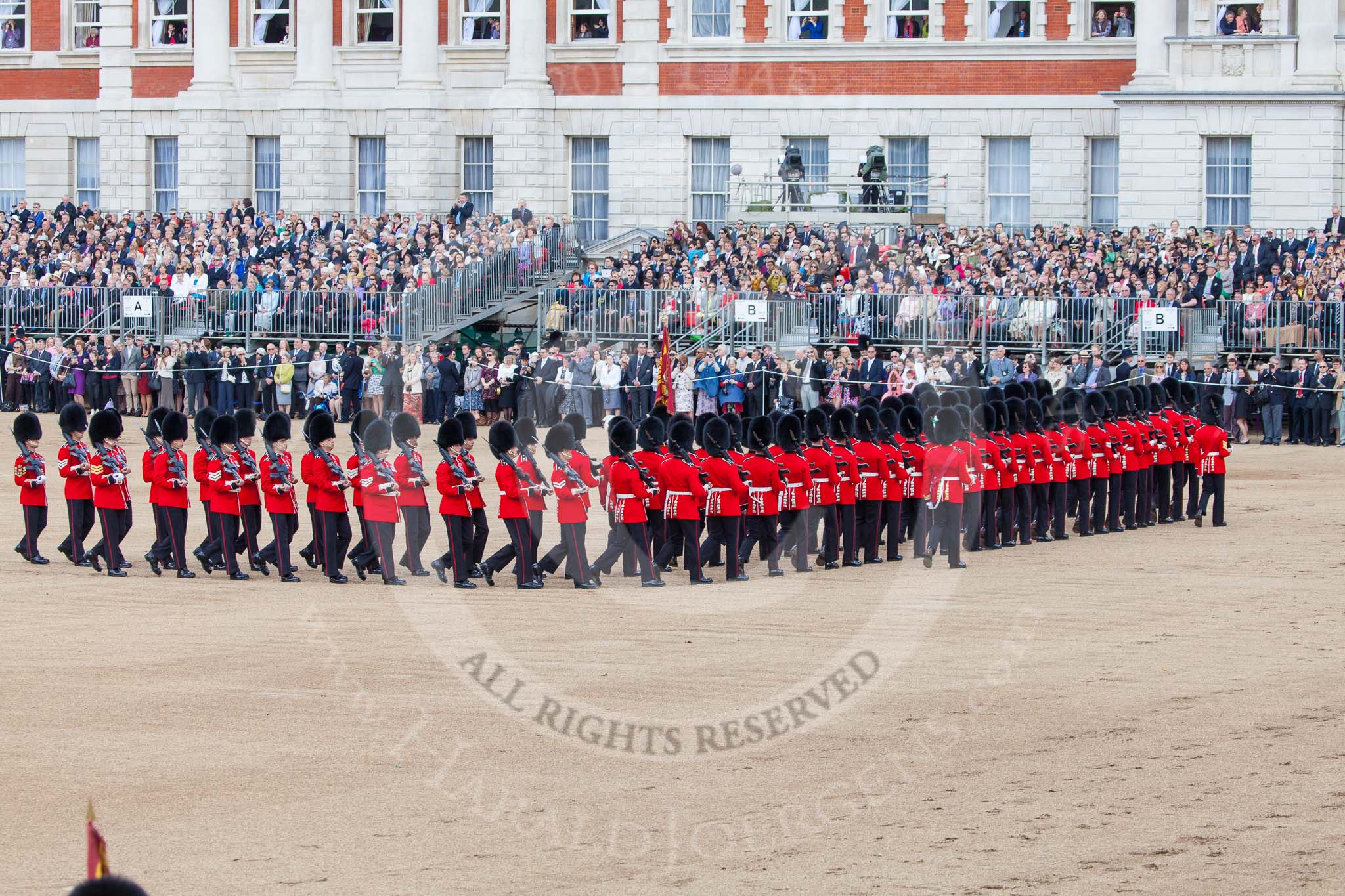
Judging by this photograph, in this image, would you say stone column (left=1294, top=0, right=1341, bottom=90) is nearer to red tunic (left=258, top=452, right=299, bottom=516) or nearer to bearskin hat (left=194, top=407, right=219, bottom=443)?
bearskin hat (left=194, top=407, right=219, bottom=443)

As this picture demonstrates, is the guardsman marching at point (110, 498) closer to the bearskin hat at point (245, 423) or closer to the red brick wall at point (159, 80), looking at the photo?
the bearskin hat at point (245, 423)

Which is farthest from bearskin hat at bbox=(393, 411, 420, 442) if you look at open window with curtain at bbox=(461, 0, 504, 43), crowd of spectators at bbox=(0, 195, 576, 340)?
open window with curtain at bbox=(461, 0, 504, 43)

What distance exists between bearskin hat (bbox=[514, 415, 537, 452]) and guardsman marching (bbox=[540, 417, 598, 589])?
0.63 feet

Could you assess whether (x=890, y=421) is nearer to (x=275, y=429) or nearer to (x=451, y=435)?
(x=451, y=435)

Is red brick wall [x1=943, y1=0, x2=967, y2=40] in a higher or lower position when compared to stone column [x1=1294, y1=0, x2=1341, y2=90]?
higher

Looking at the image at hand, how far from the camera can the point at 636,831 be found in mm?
9195

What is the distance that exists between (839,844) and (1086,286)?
22476 millimetres

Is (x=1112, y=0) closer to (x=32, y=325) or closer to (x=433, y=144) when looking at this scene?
(x=433, y=144)

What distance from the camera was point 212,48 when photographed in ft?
136

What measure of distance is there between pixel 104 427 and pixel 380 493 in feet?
8.46

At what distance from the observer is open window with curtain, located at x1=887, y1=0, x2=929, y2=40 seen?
3825 centimetres

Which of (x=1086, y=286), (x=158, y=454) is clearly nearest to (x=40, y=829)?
(x=158, y=454)

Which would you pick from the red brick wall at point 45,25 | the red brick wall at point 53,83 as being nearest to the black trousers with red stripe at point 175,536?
the red brick wall at point 53,83

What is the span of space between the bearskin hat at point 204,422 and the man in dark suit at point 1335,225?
63.3 feet
